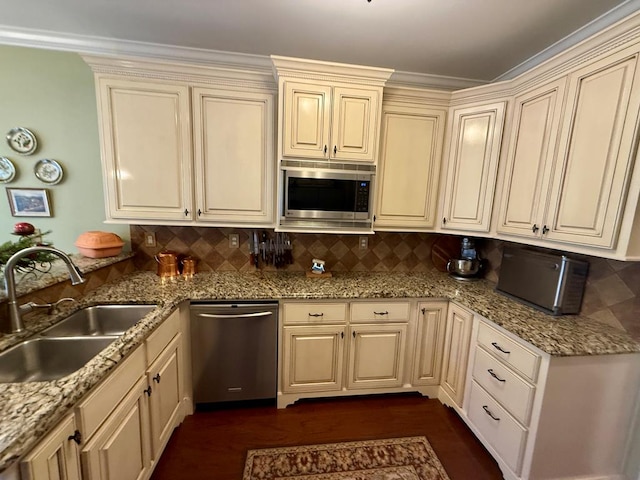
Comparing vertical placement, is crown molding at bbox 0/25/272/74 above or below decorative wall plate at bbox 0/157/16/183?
above

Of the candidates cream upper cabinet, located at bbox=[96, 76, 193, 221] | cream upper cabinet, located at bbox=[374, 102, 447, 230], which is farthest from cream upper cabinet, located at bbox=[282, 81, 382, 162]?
cream upper cabinet, located at bbox=[96, 76, 193, 221]

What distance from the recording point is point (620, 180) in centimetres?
126

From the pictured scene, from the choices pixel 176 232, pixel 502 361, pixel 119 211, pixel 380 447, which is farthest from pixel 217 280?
pixel 502 361

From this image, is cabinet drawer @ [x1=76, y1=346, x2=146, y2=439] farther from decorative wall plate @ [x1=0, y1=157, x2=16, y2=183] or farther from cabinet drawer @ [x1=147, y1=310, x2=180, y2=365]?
decorative wall plate @ [x1=0, y1=157, x2=16, y2=183]

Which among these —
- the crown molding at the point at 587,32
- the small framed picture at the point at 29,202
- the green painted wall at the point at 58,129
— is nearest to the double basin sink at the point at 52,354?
the green painted wall at the point at 58,129

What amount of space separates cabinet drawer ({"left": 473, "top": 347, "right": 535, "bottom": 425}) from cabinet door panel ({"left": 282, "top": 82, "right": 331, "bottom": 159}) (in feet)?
5.65

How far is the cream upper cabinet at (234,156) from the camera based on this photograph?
1.94 meters

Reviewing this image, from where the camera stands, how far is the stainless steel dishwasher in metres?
1.85

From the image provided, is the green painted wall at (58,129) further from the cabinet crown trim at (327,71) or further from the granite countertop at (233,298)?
the cabinet crown trim at (327,71)

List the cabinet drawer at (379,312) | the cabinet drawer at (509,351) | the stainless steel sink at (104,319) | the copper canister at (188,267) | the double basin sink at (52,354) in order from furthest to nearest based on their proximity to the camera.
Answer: the copper canister at (188,267)
the cabinet drawer at (379,312)
the stainless steel sink at (104,319)
the cabinet drawer at (509,351)
the double basin sink at (52,354)

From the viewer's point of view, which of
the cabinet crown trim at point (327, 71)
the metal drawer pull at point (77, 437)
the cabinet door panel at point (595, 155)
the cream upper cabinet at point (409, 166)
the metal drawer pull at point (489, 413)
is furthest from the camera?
the cream upper cabinet at point (409, 166)

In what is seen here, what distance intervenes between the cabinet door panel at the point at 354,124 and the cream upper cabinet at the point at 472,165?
68 cm

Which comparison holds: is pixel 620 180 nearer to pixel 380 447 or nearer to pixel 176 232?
pixel 380 447

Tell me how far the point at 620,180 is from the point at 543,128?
56 cm
